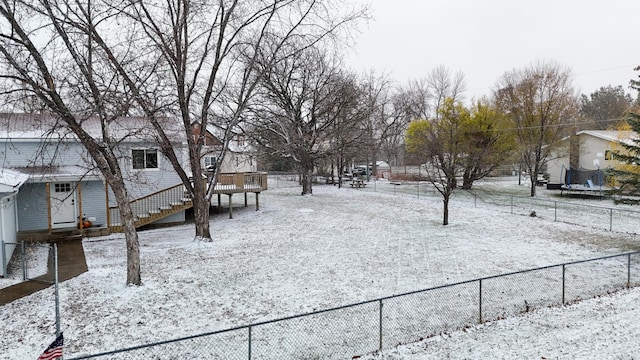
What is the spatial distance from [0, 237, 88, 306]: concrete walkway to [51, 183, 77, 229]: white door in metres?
1.93

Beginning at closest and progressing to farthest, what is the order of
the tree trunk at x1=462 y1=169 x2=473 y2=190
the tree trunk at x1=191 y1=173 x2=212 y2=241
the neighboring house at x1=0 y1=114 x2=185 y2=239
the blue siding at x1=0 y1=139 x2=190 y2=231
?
1. the tree trunk at x1=191 y1=173 x2=212 y2=241
2. the neighboring house at x1=0 y1=114 x2=185 y2=239
3. the blue siding at x1=0 y1=139 x2=190 y2=231
4. the tree trunk at x1=462 y1=169 x2=473 y2=190

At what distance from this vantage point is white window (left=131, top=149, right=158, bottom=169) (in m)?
18.5

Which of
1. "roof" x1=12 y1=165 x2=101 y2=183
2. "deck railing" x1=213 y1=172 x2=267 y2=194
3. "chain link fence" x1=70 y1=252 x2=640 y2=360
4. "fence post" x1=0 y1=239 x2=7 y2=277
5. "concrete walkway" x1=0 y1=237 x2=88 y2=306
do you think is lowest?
"chain link fence" x1=70 y1=252 x2=640 y2=360

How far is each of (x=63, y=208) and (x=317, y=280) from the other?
1289 cm

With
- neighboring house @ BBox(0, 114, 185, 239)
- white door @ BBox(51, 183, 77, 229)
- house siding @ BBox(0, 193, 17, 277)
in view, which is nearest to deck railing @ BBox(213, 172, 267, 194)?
neighboring house @ BBox(0, 114, 185, 239)

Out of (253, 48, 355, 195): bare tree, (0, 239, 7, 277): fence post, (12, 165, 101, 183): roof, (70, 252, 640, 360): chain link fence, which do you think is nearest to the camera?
(70, 252, 640, 360): chain link fence

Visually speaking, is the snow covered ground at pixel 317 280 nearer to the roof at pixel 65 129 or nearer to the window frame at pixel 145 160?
the window frame at pixel 145 160

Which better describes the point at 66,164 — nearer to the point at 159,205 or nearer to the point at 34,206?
the point at 34,206

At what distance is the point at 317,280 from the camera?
411 inches

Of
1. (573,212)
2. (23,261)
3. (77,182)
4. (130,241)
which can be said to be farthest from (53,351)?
(573,212)

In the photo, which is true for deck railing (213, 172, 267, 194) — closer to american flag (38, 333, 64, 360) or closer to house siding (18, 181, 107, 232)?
house siding (18, 181, 107, 232)

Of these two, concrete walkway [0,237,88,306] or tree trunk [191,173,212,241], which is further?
tree trunk [191,173,212,241]

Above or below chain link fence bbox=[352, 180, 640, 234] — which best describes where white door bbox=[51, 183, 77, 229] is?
above

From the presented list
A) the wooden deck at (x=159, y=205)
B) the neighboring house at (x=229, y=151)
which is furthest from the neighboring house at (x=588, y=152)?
the wooden deck at (x=159, y=205)
